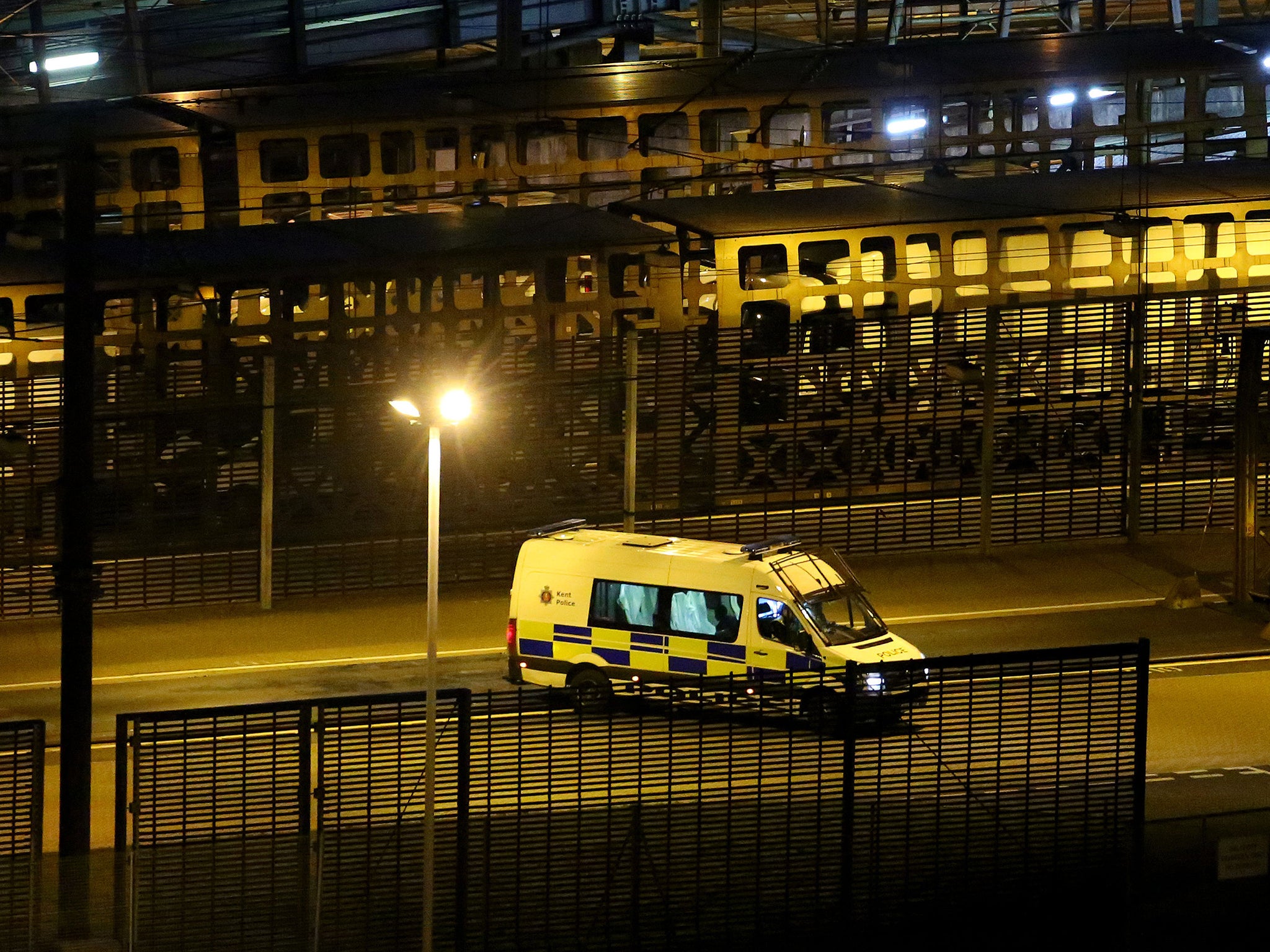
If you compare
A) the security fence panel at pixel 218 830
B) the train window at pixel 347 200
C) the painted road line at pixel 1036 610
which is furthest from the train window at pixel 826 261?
the security fence panel at pixel 218 830

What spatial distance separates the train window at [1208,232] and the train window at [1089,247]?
1.12 meters

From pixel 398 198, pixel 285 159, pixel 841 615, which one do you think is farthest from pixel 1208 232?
pixel 285 159

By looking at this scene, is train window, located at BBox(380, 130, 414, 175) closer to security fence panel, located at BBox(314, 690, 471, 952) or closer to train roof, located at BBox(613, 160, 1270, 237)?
train roof, located at BBox(613, 160, 1270, 237)

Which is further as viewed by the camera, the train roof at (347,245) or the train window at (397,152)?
the train window at (397,152)

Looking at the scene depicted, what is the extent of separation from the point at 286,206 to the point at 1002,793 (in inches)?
692

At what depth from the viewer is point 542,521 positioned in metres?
23.7

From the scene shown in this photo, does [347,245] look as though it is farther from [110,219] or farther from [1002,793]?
[1002,793]

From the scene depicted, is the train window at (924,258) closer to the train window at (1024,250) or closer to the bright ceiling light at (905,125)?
the train window at (1024,250)

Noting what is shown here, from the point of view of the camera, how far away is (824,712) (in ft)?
39.2

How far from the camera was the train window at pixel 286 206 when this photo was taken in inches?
1070

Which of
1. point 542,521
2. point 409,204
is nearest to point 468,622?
point 542,521

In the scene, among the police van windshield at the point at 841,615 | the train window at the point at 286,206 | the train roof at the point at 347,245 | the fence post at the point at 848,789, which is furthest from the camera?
the train window at the point at 286,206

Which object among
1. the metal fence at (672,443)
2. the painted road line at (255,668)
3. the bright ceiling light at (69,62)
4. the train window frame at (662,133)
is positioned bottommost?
the painted road line at (255,668)

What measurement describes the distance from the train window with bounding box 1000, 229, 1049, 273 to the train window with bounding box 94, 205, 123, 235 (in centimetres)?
1222
